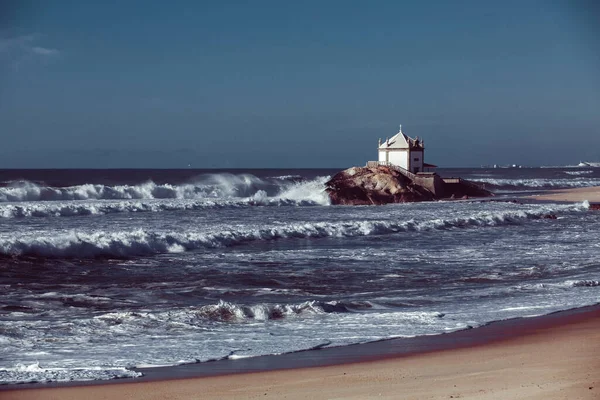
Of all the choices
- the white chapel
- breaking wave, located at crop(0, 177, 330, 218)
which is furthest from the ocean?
the white chapel

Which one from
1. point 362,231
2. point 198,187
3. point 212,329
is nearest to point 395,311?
point 212,329

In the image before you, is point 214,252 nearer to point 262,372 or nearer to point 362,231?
point 362,231

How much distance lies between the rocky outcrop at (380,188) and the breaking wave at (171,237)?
19499 mm

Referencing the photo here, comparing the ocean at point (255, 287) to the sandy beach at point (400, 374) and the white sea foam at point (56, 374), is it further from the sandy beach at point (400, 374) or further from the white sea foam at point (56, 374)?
the sandy beach at point (400, 374)

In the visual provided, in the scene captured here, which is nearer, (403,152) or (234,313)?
(234,313)

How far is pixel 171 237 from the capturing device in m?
24.6

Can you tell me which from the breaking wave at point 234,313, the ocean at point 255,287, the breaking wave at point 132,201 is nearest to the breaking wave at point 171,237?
the ocean at point 255,287

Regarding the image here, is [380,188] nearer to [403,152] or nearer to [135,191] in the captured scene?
[403,152]

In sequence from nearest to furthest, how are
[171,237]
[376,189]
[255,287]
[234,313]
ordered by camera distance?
[234,313]
[255,287]
[171,237]
[376,189]

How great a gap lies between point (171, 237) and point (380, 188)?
33031mm

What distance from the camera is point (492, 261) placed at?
2041 cm

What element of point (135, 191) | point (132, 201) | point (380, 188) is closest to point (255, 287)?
point (132, 201)

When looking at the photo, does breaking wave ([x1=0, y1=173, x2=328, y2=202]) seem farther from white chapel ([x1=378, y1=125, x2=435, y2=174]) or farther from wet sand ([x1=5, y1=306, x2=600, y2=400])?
wet sand ([x1=5, y1=306, x2=600, y2=400])

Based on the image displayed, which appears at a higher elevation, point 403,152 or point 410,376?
point 403,152
